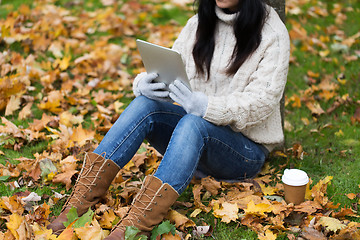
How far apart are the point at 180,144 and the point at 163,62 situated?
16.4 inches

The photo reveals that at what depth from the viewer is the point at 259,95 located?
2061 millimetres

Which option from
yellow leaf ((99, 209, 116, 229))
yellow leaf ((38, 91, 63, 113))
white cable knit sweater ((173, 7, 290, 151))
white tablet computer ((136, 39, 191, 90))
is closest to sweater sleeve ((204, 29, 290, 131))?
white cable knit sweater ((173, 7, 290, 151))

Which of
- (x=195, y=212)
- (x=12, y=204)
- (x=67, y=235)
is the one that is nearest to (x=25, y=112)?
(x=12, y=204)

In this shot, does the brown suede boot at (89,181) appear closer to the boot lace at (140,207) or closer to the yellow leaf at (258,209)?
the boot lace at (140,207)

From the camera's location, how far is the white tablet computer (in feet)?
6.34

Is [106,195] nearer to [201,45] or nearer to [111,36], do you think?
[201,45]

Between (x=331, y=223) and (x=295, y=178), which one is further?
(x=295, y=178)

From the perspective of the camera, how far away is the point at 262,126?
2293 millimetres

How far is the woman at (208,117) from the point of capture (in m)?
1.92

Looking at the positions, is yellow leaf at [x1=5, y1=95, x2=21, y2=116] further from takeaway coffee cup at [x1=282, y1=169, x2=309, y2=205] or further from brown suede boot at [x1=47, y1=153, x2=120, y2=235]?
takeaway coffee cup at [x1=282, y1=169, x2=309, y2=205]

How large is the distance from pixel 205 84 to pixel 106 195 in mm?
826

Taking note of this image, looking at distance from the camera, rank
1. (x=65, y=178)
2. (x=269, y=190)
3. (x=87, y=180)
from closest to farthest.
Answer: (x=87, y=180)
(x=269, y=190)
(x=65, y=178)

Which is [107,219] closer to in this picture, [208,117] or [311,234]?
[208,117]

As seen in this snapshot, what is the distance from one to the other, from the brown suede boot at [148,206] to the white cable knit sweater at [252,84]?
1.36 ft
